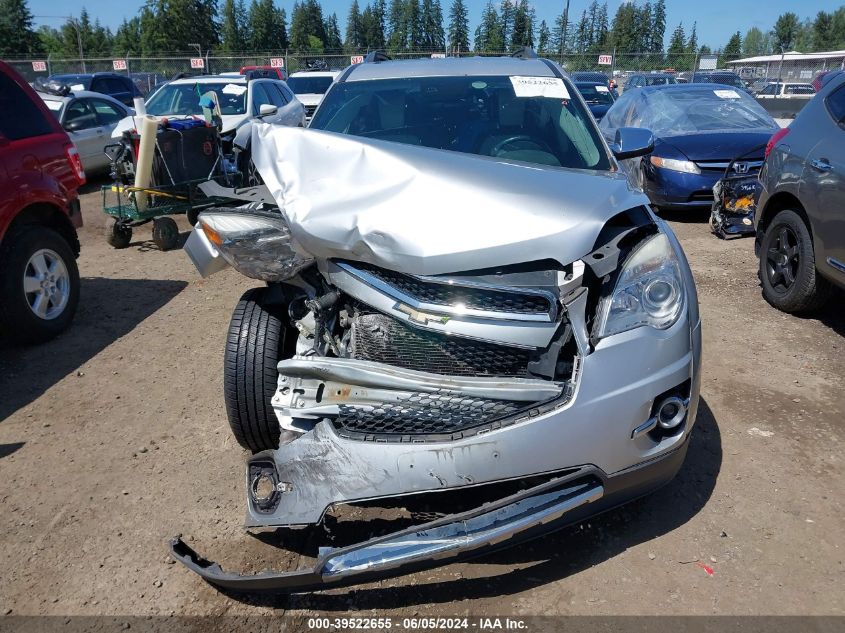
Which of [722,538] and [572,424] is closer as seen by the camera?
[572,424]

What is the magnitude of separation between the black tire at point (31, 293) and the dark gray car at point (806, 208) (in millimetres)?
5712

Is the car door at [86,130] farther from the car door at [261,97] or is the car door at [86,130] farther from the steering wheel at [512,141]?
the steering wheel at [512,141]

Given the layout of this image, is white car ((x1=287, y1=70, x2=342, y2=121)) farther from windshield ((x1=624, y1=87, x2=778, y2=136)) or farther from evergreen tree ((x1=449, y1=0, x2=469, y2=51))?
evergreen tree ((x1=449, y1=0, x2=469, y2=51))

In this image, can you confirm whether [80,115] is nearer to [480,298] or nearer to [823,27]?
[480,298]

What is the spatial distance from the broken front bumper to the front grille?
45cm

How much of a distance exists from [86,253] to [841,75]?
7767 mm

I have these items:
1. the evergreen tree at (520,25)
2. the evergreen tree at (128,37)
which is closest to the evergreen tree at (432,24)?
the evergreen tree at (520,25)

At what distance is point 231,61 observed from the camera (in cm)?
3105

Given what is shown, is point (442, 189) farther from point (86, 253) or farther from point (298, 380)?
point (86, 253)

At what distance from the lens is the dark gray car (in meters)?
4.34

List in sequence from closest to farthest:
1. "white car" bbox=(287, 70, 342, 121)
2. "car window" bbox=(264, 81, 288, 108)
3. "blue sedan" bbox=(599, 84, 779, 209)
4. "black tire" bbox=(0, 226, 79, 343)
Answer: "black tire" bbox=(0, 226, 79, 343) < "blue sedan" bbox=(599, 84, 779, 209) < "car window" bbox=(264, 81, 288, 108) < "white car" bbox=(287, 70, 342, 121)

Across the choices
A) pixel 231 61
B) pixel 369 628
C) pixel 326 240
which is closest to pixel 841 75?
pixel 326 240

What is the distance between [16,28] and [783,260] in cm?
6610

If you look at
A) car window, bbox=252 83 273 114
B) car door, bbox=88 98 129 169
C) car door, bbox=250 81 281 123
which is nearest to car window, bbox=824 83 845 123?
car door, bbox=250 81 281 123
